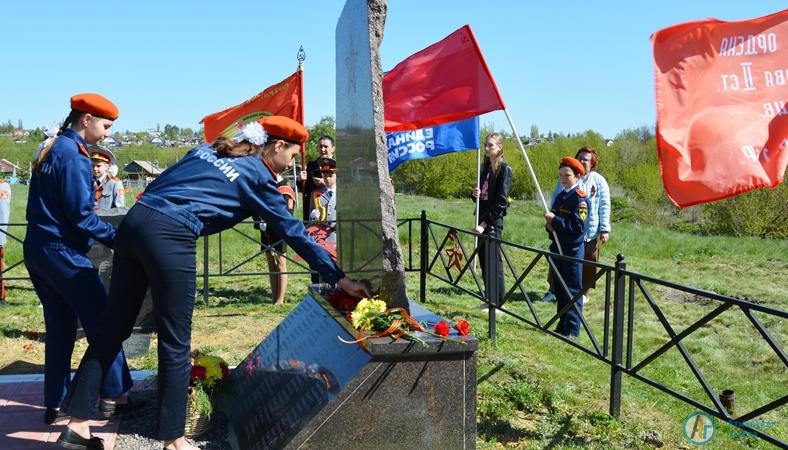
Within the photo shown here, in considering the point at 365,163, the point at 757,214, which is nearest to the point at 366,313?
the point at 365,163

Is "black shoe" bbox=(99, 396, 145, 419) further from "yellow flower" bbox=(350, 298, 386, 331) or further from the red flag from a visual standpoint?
the red flag

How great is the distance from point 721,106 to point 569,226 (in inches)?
91.1

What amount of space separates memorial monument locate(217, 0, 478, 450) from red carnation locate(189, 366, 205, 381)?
19cm

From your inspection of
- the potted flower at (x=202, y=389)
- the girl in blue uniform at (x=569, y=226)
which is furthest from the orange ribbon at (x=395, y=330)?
the girl in blue uniform at (x=569, y=226)

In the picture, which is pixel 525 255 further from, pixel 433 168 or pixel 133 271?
pixel 433 168

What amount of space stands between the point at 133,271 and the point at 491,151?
190 inches

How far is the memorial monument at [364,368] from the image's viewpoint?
10.5 feet

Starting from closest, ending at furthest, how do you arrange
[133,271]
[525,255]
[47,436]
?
[133,271]
[47,436]
[525,255]

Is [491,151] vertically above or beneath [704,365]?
above

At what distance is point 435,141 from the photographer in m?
7.87

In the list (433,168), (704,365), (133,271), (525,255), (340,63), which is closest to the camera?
(133,271)

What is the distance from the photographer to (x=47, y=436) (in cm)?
371

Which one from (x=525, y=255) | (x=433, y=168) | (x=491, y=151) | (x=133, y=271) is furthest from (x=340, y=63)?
(x=433, y=168)

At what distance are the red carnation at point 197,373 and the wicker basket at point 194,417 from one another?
0.17 meters
